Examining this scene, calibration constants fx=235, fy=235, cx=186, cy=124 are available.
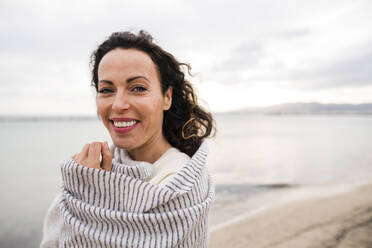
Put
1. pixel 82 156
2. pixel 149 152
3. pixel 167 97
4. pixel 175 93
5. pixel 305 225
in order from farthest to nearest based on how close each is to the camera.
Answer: pixel 305 225 → pixel 175 93 → pixel 167 97 → pixel 149 152 → pixel 82 156

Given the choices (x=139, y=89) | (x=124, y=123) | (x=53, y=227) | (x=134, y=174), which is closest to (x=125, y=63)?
(x=139, y=89)

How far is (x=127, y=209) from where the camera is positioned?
1.43 m

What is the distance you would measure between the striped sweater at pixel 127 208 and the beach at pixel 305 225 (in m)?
3.26

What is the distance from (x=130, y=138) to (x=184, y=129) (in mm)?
623

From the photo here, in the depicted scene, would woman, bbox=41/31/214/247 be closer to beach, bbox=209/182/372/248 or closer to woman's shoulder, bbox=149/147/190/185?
woman's shoulder, bbox=149/147/190/185

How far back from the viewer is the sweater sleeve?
170cm

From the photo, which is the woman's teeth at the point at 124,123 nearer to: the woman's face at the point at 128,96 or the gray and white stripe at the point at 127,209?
the woman's face at the point at 128,96

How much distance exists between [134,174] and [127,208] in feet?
0.75

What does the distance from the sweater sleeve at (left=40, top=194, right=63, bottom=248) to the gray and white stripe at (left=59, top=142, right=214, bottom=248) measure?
162 mm

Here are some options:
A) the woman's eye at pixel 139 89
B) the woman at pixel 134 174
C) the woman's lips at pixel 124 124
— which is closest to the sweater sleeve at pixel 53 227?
the woman at pixel 134 174

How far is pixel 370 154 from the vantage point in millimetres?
14664

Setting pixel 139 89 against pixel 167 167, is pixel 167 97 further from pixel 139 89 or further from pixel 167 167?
pixel 167 167

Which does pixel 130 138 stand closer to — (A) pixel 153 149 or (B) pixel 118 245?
(A) pixel 153 149

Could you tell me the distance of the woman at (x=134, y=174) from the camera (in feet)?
4.63
